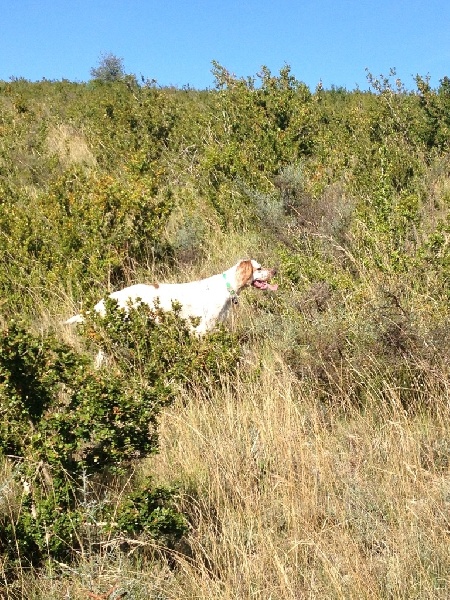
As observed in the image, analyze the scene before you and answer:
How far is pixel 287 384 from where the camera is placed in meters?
4.13

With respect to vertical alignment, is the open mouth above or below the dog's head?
below

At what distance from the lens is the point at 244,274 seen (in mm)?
5953

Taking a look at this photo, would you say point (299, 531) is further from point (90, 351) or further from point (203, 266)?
point (203, 266)

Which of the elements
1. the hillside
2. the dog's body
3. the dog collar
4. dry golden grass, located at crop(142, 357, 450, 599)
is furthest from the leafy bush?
the dog collar

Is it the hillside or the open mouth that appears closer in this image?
the hillside

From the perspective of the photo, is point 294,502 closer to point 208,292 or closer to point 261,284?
point 208,292

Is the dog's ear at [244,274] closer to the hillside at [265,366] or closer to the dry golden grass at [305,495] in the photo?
the hillside at [265,366]

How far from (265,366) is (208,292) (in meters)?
1.74

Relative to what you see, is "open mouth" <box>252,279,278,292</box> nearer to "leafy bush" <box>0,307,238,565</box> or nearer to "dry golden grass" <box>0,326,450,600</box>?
"dry golden grass" <box>0,326,450,600</box>

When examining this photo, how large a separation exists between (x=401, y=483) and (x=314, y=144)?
7.09 meters

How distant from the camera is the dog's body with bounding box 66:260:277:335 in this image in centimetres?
577

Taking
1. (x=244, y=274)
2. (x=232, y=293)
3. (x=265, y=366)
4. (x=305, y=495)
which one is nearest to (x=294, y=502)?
(x=305, y=495)

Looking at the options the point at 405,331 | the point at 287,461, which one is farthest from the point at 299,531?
the point at 405,331

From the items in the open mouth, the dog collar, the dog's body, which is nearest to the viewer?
the dog's body
